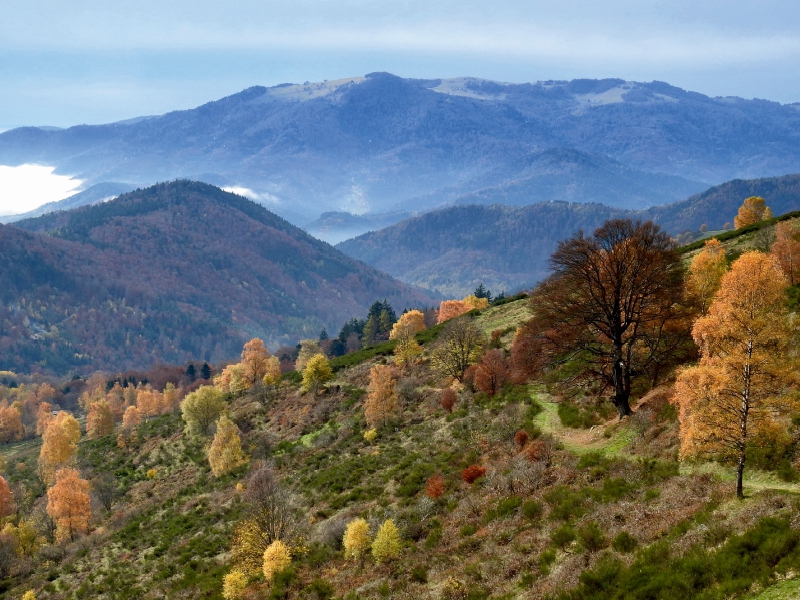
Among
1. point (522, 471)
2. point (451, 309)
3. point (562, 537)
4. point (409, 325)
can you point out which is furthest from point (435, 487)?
point (451, 309)

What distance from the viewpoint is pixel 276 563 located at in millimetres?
30000

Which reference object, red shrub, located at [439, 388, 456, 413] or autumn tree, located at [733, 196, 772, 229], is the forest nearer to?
red shrub, located at [439, 388, 456, 413]

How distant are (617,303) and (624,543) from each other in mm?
18822

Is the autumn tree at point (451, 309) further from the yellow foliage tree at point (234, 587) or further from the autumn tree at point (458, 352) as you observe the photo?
the yellow foliage tree at point (234, 587)

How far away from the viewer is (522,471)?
96.3ft

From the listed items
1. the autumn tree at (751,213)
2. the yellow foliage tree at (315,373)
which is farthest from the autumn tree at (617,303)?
the autumn tree at (751,213)

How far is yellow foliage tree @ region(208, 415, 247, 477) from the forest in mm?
253

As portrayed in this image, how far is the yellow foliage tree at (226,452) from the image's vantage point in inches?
2425

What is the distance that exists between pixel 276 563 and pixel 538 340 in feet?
72.2

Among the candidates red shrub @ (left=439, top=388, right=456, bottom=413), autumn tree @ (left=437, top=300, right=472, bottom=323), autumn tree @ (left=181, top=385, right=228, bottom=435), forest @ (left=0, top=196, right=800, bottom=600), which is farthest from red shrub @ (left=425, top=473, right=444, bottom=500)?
autumn tree @ (left=437, top=300, right=472, bottom=323)

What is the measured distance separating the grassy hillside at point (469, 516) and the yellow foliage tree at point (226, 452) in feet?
4.22

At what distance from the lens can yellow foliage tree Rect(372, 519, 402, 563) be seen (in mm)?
26358

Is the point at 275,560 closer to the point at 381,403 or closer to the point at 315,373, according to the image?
the point at 381,403

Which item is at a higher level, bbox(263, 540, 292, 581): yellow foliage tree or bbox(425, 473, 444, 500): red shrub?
bbox(425, 473, 444, 500): red shrub
